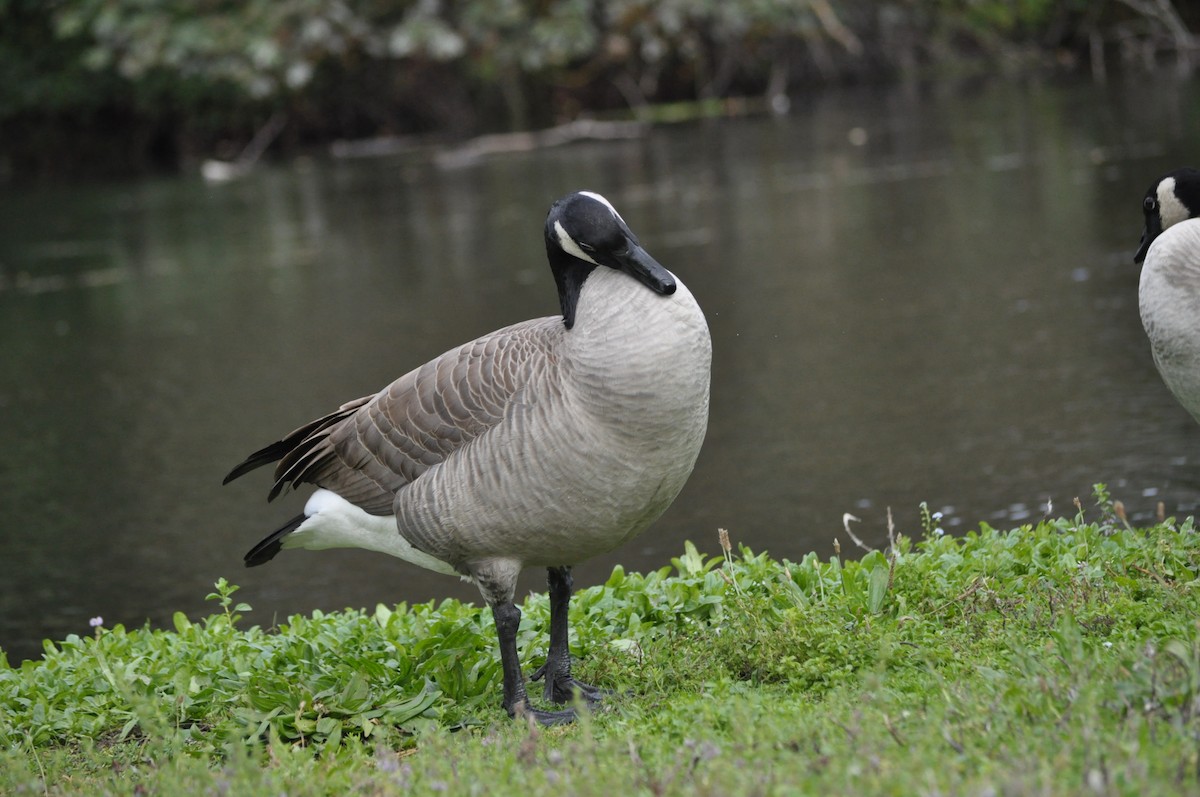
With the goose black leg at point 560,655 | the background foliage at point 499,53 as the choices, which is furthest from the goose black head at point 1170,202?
the background foliage at point 499,53

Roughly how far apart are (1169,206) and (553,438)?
2.39 m

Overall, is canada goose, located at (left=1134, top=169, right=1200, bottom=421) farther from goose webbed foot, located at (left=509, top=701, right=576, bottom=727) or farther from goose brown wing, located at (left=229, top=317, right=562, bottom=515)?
goose webbed foot, located at (left=509, top=701, right=576, bottom=727)

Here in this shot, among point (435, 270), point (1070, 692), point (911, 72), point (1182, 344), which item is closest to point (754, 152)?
point (435, 270)

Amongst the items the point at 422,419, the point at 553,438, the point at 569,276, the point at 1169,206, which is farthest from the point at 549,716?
the point at 1169,206

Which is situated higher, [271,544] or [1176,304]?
[1176,304]

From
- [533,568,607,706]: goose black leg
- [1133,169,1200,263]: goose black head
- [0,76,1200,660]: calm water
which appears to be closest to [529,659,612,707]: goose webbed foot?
[533,568,607,706]: goose black leg

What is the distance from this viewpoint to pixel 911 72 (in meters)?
28.9

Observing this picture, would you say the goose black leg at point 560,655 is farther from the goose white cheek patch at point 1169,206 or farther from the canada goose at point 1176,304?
the goose white cheek patch at point 1169,206

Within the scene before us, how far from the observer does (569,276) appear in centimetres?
453

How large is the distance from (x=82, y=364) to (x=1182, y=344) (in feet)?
34.2

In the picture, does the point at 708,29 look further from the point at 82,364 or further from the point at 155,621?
the point at 155,621

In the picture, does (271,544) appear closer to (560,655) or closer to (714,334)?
(560,655)

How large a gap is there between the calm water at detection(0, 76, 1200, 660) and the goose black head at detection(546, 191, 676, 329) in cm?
251

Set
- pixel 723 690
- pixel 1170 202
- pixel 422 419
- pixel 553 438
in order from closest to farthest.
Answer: pixel 723 690, pixel 553 438, pixel 422 419, pixel 1170 202
